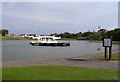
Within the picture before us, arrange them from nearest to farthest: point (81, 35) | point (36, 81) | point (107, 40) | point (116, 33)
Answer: point (36, 81) → point (107, 40) → point (116, 33) → point (81, 35)

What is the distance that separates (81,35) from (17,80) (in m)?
182

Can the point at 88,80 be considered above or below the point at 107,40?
below

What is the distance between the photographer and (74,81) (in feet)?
22.3

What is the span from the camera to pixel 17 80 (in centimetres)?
689

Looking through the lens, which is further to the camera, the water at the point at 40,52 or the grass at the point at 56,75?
the water at the point at 40,52

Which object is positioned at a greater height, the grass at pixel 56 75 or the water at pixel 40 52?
the grass at pixel 56 75

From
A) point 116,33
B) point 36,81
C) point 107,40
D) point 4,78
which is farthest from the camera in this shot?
point 116,33

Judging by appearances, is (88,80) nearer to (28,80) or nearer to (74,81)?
(74,81)

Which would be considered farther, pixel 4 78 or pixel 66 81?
pixel 4 78

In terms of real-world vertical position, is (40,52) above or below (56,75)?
below

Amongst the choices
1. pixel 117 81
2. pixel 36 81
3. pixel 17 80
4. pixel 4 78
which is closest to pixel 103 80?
pixel 117 81

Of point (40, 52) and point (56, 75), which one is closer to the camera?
point (56, 75)

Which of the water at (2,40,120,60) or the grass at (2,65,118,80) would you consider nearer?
the grass at (2,65,118,80)

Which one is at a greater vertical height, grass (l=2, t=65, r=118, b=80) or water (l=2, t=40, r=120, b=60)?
grass (l=2, t=65, r=118, b=80)
